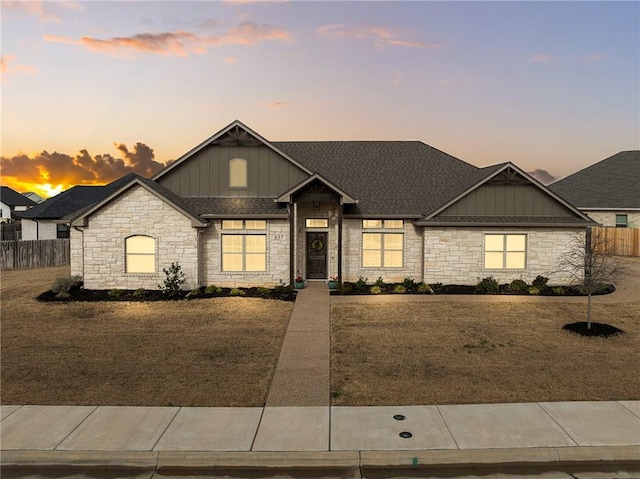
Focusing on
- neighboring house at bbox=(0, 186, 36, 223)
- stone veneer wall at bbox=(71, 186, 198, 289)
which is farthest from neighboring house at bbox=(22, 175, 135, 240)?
neighboring house at bbox=(0, 186, 36, 223)

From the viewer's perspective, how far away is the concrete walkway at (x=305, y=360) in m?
9.21

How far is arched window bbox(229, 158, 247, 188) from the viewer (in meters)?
22.0

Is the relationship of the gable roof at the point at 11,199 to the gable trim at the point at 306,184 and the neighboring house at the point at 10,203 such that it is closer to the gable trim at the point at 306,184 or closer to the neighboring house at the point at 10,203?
the neighboring house at the point at 10,203

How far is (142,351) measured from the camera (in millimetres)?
12195

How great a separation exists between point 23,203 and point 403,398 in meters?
84.4

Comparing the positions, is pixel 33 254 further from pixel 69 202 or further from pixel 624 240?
pixel 624 240

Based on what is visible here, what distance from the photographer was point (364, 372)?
34.6 feet

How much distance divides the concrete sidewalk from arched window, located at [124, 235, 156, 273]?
39.1ft

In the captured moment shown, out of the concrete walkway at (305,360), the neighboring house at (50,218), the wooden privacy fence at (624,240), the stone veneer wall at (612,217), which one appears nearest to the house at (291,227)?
Result: the concrete walkway at (305,360)

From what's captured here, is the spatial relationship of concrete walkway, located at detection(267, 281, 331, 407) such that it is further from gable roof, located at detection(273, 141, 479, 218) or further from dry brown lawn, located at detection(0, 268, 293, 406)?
gable roof, located at detection(273, 141, 479, 218)

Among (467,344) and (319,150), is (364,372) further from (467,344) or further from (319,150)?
(319,150)

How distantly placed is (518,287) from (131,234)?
1718cm

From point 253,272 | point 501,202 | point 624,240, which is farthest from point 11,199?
point 624,240

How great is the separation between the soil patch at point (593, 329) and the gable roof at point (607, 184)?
27033 mm
